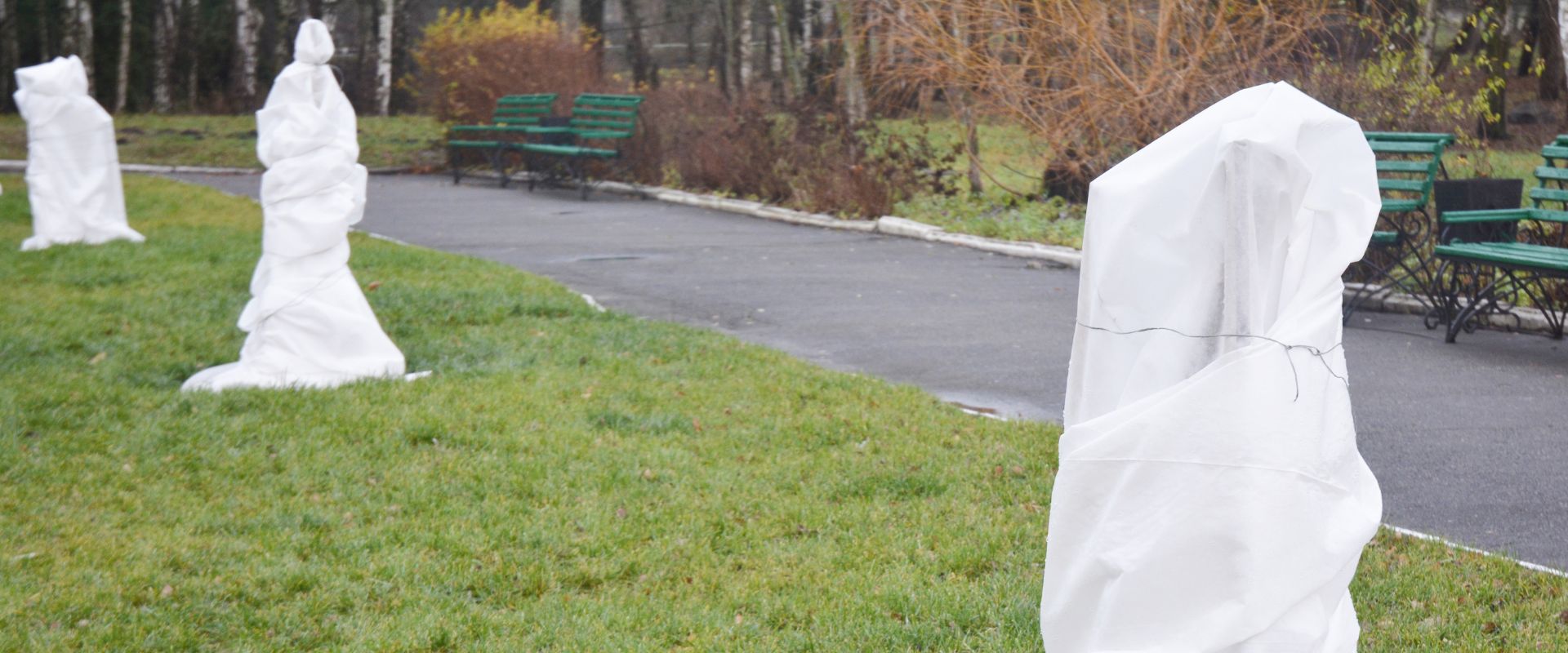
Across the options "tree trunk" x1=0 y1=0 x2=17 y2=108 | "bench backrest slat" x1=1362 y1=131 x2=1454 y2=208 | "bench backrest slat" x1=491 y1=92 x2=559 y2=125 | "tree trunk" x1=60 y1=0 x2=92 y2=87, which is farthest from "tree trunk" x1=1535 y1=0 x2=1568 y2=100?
"tree trunk" x1=0 y1=0 x2=17 y2=108

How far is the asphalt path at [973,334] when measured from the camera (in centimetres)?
548

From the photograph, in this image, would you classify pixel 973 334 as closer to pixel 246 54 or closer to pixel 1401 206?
pixel 1401 206

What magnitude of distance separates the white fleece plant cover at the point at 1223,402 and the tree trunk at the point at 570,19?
2190 centimetres

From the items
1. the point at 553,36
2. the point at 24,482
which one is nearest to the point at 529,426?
the point at 24,482

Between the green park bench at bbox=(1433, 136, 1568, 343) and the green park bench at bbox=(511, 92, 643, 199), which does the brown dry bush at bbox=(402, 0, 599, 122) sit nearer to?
the green park bench at bbox=(511, 92, 643, 199)

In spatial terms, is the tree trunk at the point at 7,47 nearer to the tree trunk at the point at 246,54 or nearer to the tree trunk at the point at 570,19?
the tree trunk at the point at 246,54

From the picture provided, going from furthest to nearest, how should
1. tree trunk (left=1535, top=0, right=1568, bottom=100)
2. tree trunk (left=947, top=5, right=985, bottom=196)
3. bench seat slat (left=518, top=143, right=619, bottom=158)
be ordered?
tree trunk (left=1535, top=0, right=1568, bottom=100) < bench seat slat (left=518, top=143, right=619, bottom=158) < tree trunk (left=947, top=5, right=985, bottom=196)

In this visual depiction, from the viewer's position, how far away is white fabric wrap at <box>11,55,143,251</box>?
12.9m

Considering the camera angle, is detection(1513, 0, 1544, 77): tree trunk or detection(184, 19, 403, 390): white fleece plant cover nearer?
detection(184, 19, 403, 390): white fleece plant cover

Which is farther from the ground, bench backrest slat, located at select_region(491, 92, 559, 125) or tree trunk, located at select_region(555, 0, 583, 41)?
tree trunk, located at select_region(555, 0, 583, 41)

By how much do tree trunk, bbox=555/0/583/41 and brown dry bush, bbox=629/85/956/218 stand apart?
512 cm

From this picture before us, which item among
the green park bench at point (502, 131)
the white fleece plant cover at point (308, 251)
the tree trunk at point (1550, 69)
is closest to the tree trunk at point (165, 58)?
the green park bench at point (502, 131)

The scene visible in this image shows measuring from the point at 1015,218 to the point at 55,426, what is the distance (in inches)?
381

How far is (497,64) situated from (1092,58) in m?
11.7
